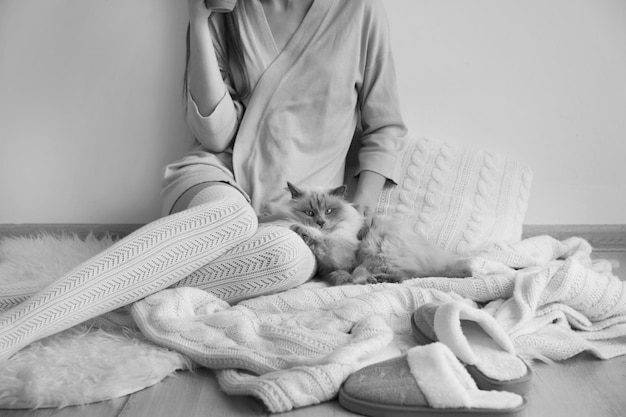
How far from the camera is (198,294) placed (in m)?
1.66

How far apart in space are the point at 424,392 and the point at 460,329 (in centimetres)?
19

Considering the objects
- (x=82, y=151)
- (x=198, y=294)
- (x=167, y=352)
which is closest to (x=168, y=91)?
(x=82, y=151)

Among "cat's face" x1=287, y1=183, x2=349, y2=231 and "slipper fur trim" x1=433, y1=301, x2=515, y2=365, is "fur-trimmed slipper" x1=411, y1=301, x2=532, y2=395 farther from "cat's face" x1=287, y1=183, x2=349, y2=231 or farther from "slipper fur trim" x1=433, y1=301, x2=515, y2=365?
"cat's face" x1=287, y1=183, x2=349, y2=231

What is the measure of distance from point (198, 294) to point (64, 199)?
112cm

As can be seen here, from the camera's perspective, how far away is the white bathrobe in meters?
2.13

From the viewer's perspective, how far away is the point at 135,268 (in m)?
1.55

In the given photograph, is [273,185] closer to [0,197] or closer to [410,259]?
[410,259]

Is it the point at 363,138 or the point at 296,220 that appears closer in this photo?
the point at 296,220

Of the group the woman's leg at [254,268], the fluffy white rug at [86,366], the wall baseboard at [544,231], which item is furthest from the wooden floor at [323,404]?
the wall baseboard at [544,231]

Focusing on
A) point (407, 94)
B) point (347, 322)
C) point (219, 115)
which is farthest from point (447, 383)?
point (407, 94)

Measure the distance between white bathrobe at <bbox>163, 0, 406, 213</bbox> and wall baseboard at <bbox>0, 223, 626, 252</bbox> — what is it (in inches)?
24.8

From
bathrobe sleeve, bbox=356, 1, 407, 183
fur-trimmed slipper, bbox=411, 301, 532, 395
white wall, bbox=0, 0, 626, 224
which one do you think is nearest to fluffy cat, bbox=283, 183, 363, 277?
bathrobe sleeve, bbox=356, 1, 407, 183

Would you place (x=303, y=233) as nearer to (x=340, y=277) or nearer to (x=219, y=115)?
(x=340, y=277)

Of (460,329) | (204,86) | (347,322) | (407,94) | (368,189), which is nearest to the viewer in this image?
(460,329)
